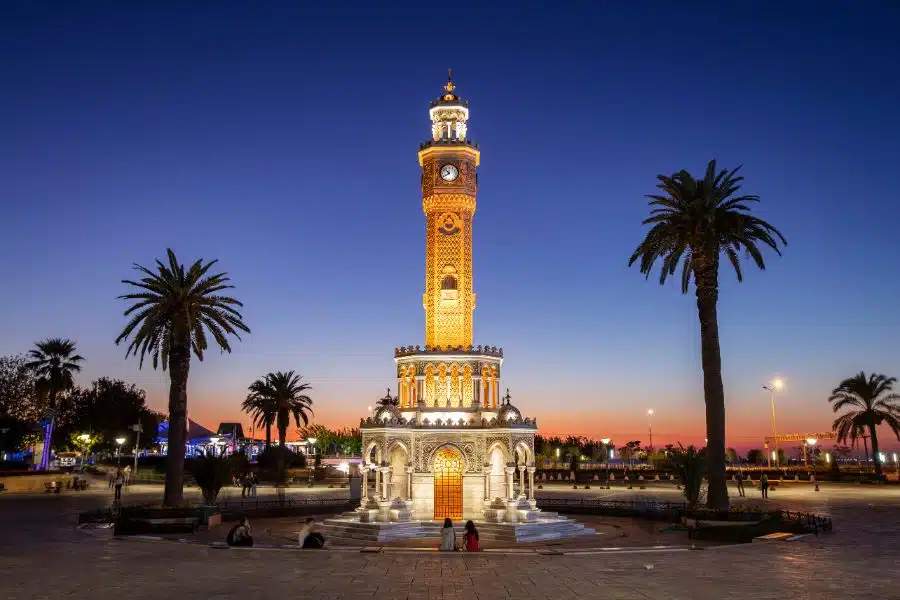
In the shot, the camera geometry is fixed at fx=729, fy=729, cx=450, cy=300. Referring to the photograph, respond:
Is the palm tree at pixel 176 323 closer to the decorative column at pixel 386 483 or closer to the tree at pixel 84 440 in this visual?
the decorative column at pixel 386 483

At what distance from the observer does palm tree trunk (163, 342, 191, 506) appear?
1316 inches

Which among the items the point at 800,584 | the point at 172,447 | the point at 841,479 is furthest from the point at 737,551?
the point at 841,479

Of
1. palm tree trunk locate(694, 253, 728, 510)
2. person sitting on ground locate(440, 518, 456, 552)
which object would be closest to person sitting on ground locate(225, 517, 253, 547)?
person sitting on ground locate(440, 518, 456, 552)

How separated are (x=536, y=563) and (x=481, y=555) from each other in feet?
9.07

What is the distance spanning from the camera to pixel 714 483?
31.1m

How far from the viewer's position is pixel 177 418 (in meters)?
34.8

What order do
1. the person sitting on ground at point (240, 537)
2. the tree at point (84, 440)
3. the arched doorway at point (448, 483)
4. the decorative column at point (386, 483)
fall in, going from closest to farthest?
the person sitting on ground at point (240, 537)
the decorative column at point (386, 483)
the arched doorway at point (448, 483)
the tree at point (84, 440)

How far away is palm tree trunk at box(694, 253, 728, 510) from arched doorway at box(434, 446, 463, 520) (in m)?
11.7

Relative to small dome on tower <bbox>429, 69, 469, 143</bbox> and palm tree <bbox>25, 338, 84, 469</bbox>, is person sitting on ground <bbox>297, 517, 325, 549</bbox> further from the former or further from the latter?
palm tree <bbox>25, 338, 84, 469</bbox>

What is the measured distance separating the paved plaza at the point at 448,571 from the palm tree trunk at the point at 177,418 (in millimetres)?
6113

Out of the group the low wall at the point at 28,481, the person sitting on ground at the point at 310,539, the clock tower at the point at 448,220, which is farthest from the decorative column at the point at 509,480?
the low wall at the point at 28,481

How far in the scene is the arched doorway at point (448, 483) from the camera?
35.8m

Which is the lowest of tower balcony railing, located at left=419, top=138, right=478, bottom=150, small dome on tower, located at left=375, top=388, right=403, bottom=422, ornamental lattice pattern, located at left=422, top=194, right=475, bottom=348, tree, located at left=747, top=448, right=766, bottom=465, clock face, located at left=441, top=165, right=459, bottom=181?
tree, located at left=747, top=448, right=766, bottom=465

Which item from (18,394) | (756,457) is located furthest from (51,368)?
(756,457)
